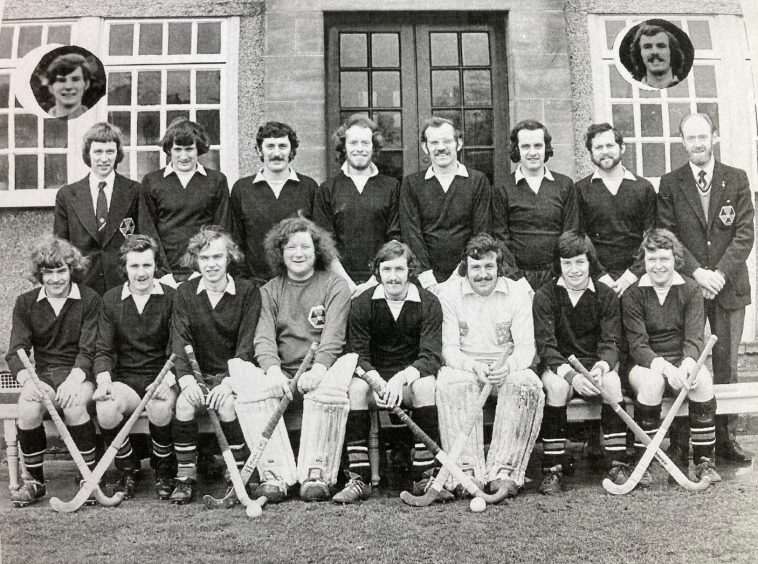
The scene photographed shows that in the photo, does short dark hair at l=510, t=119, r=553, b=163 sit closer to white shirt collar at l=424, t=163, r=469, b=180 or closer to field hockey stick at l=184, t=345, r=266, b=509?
white shirt collar at l=424, t=163, r=469, b=180

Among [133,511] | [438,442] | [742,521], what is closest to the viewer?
[742,521]

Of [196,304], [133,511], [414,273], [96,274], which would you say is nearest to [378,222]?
[414,273]

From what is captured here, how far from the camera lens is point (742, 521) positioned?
2646 millimetres

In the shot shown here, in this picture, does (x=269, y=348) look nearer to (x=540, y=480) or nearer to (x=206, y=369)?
(x=206, y=369)

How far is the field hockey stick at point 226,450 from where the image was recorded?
283cm

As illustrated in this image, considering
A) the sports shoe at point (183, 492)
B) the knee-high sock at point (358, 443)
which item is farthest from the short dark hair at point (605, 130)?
the sports shoe at point (183, 492)

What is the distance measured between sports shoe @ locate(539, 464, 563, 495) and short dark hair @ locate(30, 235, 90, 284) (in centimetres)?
223

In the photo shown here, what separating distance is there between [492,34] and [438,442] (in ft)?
8.02

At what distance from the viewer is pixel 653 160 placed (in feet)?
12.4

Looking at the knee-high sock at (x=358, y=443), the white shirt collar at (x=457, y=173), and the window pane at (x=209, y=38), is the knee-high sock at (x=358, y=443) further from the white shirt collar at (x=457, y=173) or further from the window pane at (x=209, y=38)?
the window pane at (x=209, y=38)

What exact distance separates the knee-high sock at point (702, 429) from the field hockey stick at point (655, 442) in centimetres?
7

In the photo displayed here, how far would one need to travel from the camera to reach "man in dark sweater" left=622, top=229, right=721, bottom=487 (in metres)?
3.15

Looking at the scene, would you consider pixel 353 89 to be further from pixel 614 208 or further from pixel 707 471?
pixel 707 471

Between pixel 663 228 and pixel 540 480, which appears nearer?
pixel 540 480
